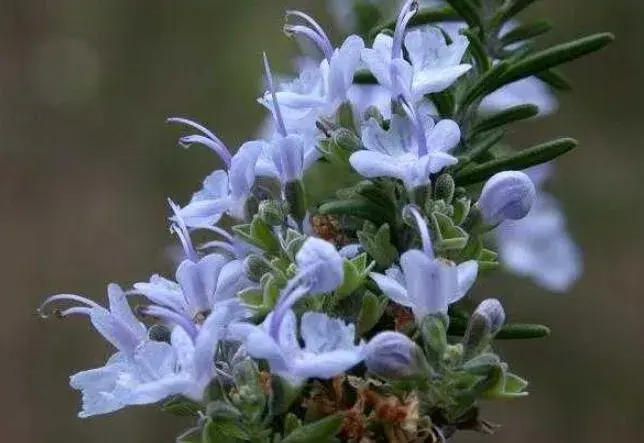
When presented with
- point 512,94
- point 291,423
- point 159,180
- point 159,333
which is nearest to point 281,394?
point 291,423

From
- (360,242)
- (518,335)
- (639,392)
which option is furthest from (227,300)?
(639,392)

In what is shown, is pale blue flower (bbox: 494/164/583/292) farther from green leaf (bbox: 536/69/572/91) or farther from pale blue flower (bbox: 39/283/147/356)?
pale blue flower (bbox: 39/283/147/356)

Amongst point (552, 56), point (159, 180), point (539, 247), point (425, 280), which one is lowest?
point (159, 180)

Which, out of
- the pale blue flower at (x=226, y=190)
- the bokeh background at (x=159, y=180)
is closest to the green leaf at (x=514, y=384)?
the pale blue flower at (x=226, y=190)

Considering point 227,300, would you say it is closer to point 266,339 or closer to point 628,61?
point 266,339

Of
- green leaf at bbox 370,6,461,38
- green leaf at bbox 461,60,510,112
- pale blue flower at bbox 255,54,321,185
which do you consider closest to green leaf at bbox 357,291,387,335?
pale blue flower at bbox 255,54,321,185

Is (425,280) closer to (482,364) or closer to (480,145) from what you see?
(482,364)
